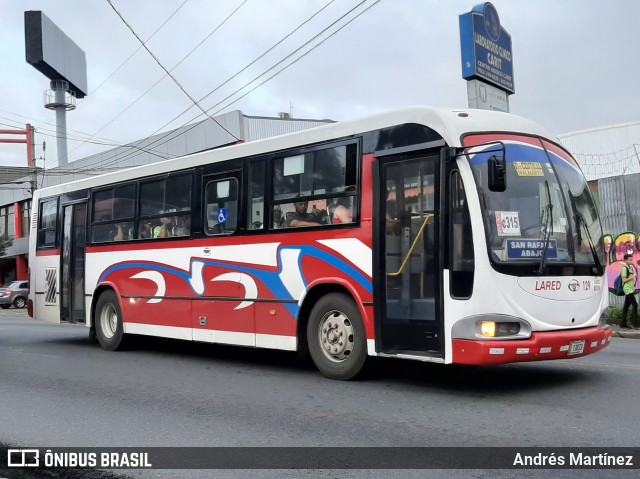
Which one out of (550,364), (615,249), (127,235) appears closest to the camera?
(550,364)

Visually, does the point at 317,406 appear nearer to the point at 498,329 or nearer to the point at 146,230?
the point at 498,329

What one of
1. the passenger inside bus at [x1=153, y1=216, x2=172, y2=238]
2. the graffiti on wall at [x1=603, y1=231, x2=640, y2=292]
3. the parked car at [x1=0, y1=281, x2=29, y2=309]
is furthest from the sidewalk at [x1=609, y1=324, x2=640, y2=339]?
the parked car at [x1=0, y1=281, x2=29, y2=309]

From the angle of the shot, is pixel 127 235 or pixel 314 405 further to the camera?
pixel 127 235

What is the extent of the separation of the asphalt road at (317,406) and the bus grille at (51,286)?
3303mm

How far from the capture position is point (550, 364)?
29.6 feet

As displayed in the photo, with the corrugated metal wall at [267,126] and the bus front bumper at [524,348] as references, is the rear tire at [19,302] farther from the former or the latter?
the bus front bumper at [524,348]

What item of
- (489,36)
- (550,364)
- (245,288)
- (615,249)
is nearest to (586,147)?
(489,36)

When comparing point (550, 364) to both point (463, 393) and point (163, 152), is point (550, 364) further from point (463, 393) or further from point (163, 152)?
point (163, 152)

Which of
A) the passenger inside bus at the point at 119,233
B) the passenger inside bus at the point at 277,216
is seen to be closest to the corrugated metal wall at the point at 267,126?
the passenger inside bus at the point at 119,233

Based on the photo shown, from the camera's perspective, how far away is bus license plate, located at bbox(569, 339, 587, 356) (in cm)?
682

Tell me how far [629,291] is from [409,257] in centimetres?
966

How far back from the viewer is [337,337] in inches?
314

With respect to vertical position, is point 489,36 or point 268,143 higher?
point 489,36

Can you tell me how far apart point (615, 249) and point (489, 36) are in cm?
760
